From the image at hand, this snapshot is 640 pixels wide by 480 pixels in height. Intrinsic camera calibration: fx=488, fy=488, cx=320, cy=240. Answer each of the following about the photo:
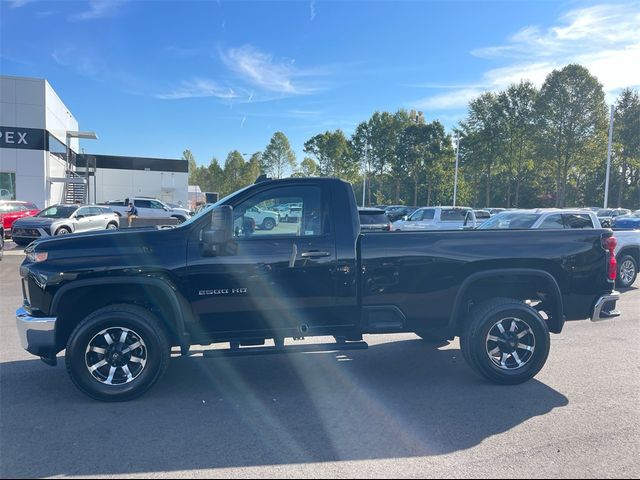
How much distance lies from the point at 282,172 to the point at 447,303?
54667mm

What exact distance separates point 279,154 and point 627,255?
164 ft

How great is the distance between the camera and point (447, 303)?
498 centimetres

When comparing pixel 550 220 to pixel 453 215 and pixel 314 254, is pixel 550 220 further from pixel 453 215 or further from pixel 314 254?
pixel 314 254

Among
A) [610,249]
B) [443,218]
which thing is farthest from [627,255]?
[443,218]

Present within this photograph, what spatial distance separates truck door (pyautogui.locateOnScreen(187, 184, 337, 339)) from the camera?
14.9 ft

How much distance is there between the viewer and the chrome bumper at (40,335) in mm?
4355

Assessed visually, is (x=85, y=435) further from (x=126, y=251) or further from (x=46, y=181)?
(x=46, y=181)

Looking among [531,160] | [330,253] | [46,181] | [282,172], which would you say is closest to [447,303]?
[330,253]

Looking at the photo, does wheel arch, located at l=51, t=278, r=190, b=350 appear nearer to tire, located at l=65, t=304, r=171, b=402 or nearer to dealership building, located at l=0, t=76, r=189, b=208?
tire, located at l=65, t=304, r=171, b=402

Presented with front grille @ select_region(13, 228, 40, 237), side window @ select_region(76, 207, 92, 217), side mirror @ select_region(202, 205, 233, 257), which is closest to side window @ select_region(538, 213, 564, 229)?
side mirror @ select_region(202, 205, 233, 257)

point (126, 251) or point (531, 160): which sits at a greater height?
point (531, 160)

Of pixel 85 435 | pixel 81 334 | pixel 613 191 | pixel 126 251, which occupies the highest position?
pixel 613 191

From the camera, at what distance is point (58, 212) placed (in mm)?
18844

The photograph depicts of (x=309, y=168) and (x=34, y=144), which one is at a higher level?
(x=309, y=168)
